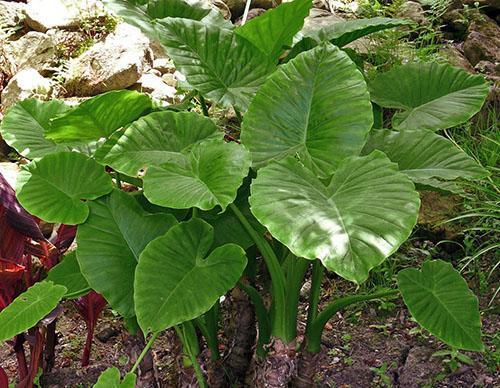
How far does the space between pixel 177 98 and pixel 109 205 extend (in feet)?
6.89

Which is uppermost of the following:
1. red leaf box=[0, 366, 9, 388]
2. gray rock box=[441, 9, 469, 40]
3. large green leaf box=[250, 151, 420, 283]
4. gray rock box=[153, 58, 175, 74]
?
large green leaf box=[250, 151, 420, 283]

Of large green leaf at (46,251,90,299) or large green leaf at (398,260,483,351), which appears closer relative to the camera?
large green leaf at (398,260,483,351)

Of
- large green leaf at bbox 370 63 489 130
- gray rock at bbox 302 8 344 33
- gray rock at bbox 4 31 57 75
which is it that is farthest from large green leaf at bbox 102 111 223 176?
gray rock at bbox 4 31 57 75

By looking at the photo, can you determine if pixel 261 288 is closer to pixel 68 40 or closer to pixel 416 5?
pixel 68 40

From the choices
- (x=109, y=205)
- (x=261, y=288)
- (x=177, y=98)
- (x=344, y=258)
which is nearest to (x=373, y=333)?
(x=261, y=288)

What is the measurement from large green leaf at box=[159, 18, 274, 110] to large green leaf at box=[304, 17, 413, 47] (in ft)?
0.82

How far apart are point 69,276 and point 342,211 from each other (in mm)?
893

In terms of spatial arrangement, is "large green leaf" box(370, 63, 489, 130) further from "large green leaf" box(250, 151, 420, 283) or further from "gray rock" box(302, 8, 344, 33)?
"gray rock" box(302, 8, 344, 33)

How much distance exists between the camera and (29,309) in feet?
4.80

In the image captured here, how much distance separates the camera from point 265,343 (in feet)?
5.59

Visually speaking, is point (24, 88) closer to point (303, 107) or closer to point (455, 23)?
point (303, 107)

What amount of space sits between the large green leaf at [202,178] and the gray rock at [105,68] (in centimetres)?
229

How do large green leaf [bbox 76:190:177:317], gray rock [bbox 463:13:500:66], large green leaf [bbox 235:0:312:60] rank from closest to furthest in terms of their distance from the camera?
large green leaf [bbox 76:190:177:317], large green leaf [bbox 235:0:312:60], gray rock [bbox 463:13:500:66]

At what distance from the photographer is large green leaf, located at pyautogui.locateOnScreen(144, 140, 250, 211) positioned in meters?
1.32
